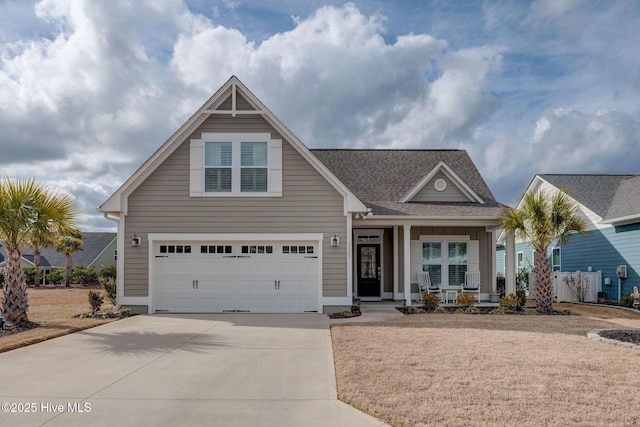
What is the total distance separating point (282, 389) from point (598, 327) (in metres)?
9.05

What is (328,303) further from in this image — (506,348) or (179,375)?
(179,375)

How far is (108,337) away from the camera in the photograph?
10.9m

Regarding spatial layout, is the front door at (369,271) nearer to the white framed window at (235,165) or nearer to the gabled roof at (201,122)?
the gabled roof at (201,122)

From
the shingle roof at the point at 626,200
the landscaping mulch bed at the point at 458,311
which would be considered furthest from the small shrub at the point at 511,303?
the shingle roof at the point at 626,200

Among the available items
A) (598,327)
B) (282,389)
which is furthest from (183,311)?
(598,327)

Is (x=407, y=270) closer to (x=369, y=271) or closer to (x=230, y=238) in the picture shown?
(x=369, y=271)

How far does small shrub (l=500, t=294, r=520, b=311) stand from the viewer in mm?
16062

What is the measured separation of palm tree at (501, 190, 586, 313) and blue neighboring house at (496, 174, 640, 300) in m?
1.97

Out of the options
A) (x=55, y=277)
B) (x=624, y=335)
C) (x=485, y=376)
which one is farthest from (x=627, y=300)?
(x=55, y=277)

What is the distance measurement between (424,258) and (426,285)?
1.05 meters

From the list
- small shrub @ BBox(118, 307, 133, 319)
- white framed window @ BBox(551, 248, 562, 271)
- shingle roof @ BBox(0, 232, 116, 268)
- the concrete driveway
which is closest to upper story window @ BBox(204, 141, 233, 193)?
small shrub @ BBox(118, 307, 133, 319)

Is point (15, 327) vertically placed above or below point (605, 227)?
below

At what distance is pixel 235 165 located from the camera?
50.6ft

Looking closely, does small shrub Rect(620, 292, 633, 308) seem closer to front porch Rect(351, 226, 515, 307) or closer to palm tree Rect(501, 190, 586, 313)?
palm tree Rect(501, 190, 586, 313)
